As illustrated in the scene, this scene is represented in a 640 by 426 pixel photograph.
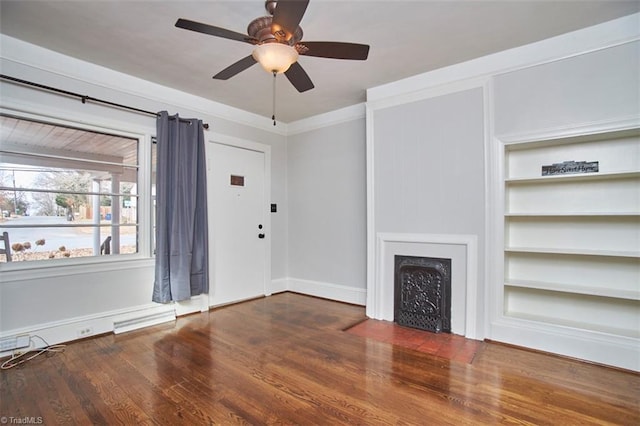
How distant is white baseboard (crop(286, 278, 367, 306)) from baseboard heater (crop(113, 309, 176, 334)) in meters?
1.84

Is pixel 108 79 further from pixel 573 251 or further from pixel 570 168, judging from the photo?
pixel 573 251

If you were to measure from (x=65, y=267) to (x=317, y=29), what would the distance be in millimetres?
3082

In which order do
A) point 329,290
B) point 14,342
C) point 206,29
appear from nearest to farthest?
point 206,29 < point 14,342 < point 329,290

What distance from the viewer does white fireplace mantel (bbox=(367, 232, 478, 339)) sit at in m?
3.15

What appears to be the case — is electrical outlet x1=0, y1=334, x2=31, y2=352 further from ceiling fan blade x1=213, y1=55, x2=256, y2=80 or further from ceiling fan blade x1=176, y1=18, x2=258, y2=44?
ceiling fan blade x1=176, y1=18, x2=258, y2=44

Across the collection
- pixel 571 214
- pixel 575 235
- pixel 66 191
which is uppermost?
pixel 66 191

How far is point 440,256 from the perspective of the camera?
132 inches

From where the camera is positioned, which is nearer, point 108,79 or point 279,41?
point 279,41

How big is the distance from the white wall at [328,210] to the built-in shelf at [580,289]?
1.82 meters

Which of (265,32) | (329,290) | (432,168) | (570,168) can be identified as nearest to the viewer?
(265,32)

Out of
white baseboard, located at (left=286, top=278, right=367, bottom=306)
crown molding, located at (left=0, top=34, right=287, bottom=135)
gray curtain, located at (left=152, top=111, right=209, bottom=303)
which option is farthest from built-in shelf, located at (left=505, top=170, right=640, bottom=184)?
crown molding, located at (left=0, top=34, right=287, bottom=135)

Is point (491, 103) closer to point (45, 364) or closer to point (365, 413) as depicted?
point (365, 413)

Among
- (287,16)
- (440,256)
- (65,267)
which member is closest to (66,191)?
(65,267)

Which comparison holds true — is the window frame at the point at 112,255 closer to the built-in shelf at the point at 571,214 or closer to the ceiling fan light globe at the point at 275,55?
the ceiling fan light globe at the point at 275,55
